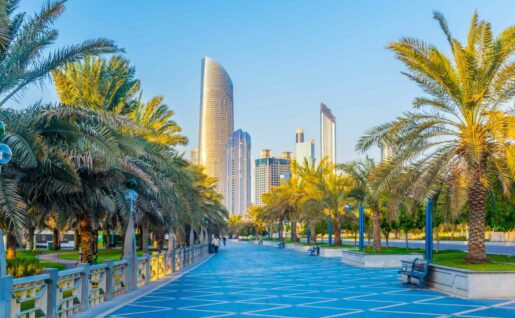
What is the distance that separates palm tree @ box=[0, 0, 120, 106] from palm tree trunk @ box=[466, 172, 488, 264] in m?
11.1

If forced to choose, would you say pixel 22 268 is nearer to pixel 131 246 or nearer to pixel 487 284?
pixel 131 246

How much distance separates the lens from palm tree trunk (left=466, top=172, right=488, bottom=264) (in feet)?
53.9

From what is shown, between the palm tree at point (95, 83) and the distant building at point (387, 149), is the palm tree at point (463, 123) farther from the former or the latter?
the palm tree at point (95, 83)

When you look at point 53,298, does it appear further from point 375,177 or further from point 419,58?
point 419,58

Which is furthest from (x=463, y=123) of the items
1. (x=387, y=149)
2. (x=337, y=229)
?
(x=337, y=229)

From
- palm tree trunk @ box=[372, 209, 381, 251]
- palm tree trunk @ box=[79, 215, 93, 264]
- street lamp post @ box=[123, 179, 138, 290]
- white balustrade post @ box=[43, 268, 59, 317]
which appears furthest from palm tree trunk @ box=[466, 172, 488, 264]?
palm tree trunk @ box=[372, 209, 381, 251]

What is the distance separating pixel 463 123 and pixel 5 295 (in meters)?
13.6

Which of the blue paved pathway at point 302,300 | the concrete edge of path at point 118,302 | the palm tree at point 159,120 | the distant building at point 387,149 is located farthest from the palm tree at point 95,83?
the distant building at point 387,149

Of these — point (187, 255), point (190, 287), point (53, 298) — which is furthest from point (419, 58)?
point (187, 255)

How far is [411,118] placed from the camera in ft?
56.3

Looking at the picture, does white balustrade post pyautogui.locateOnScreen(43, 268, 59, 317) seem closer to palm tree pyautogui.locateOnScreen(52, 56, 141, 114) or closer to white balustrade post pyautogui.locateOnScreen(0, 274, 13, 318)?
white balustrade post pyautogui.locateOnScreen(0, 274, 13, 318)

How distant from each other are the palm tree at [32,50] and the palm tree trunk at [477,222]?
36.5 ft

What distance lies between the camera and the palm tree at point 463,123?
631 inches

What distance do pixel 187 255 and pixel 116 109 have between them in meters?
12.7
